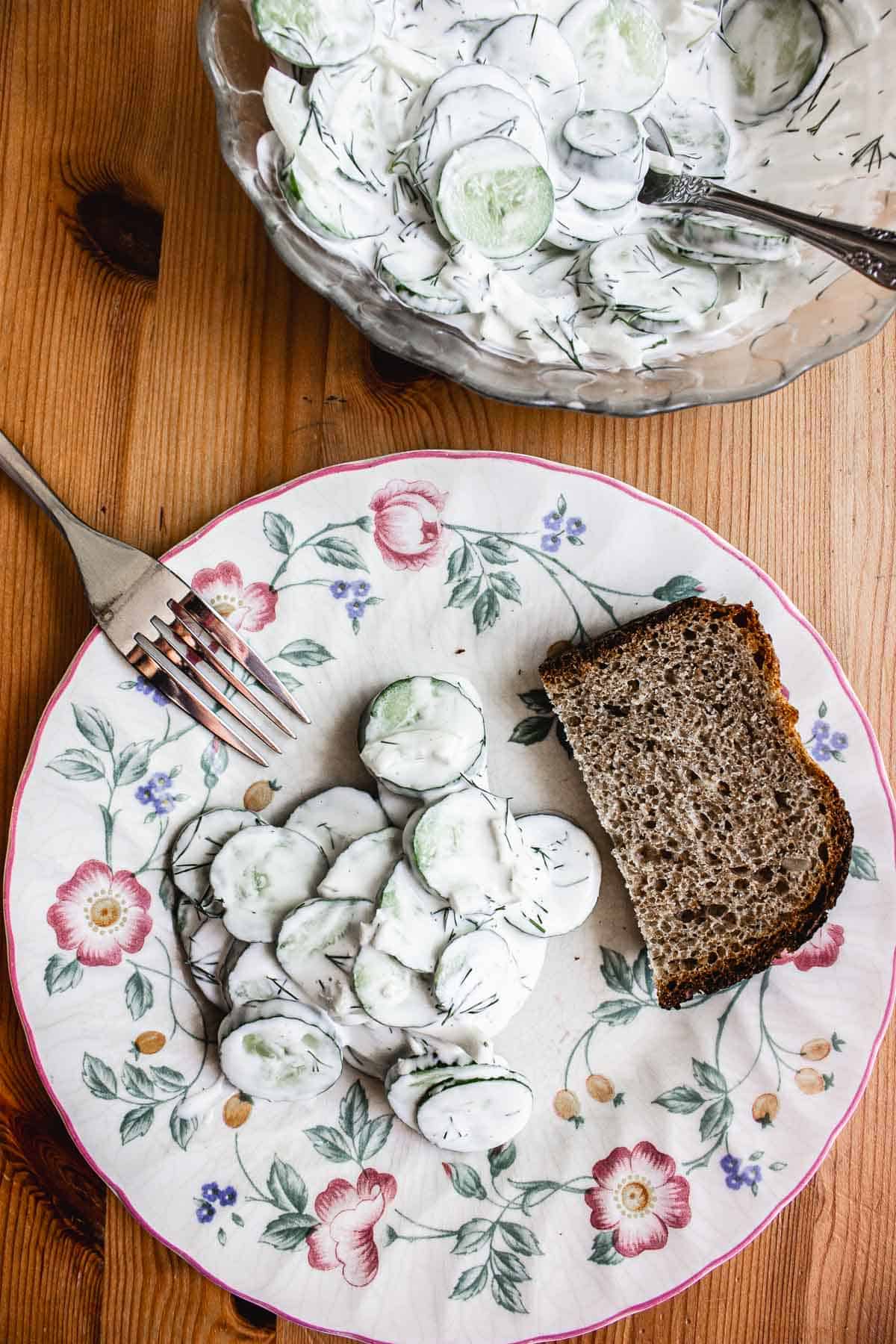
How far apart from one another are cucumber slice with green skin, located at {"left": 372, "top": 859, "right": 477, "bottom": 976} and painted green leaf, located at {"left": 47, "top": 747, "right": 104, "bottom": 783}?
375mm

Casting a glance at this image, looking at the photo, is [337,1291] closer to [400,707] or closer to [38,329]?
[400,707]

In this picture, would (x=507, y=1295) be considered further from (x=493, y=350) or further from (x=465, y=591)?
(x=493, y=350)

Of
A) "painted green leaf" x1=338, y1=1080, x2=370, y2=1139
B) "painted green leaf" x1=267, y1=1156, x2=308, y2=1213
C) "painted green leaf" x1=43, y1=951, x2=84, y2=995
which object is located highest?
"painted green leaf" x1=43, y1=951, x2=84, y2=995

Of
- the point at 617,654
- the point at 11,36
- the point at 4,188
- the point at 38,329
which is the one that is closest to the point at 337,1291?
the point at 617,654

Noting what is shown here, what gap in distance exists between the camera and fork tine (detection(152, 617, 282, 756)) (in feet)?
4.02

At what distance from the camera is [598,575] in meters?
1.28

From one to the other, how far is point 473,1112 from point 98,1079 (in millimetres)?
443

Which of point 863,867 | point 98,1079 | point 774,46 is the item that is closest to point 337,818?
point 98,1079

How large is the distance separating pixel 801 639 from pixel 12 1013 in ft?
3.49

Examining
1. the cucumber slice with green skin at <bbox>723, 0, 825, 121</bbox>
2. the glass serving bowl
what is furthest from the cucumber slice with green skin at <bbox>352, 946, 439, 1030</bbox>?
the cucumber slice with green skin at <bbox>723, 0, 825, 121</bbox>

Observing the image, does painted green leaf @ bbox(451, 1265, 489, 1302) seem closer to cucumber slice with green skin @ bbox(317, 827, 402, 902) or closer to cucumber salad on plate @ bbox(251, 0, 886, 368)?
cucumber slice with green skin @ bbox(317, 827, 402, 902)

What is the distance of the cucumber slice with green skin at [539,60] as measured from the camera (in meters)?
1.07

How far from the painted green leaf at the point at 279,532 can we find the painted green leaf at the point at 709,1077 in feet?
2.61

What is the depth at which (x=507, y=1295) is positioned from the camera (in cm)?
123
